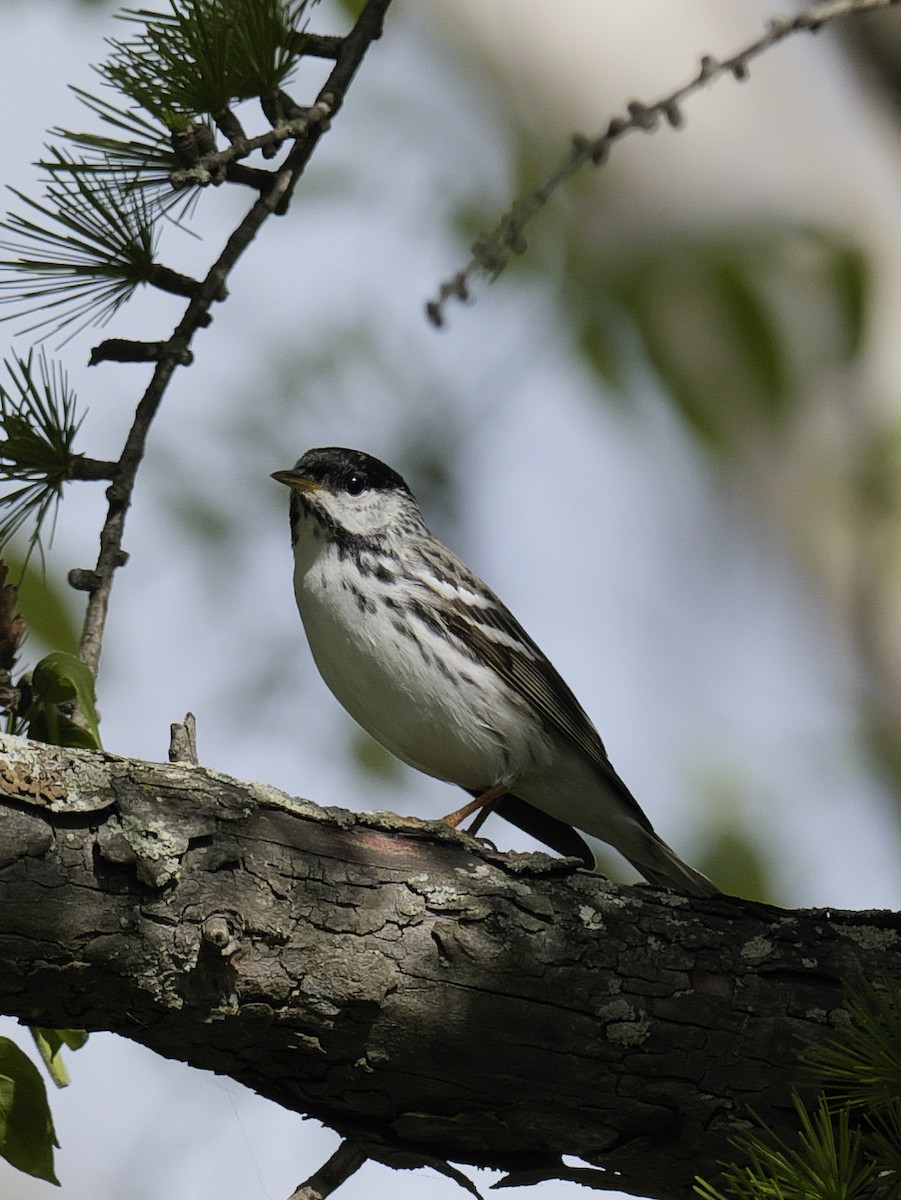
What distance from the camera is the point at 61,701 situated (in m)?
2.64

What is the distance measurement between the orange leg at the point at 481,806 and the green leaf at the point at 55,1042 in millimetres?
1682

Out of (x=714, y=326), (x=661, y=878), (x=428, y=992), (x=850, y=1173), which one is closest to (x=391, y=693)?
(x=661, y=878)

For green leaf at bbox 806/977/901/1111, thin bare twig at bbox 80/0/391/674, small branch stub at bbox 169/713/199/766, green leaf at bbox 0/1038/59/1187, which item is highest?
thin bare twig at bbox 80/0/391/674

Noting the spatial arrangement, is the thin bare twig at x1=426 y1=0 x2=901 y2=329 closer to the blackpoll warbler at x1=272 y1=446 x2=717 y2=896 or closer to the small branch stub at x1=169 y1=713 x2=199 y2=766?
the small branch stub at x1=169 y1=713 x2=199 y2=766

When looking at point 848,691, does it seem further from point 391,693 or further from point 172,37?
point 172,37

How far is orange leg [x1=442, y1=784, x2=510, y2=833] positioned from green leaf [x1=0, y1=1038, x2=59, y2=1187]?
1.94 m

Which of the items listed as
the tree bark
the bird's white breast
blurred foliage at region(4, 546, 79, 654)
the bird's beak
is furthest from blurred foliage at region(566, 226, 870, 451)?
the tree bark

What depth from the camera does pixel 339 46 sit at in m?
3.17

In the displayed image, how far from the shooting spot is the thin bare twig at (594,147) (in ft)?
8.38

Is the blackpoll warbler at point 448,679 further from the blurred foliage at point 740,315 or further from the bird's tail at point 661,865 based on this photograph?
the blurred foliage at point 740,315

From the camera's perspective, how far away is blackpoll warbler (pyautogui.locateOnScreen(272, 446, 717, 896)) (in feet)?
14.2

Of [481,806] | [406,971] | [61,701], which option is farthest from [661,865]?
[61,701]

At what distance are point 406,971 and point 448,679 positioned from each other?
1.79m

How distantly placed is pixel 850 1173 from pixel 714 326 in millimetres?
4993
